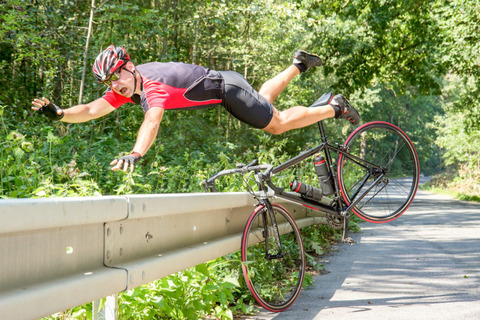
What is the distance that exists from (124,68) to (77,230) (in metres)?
1.66

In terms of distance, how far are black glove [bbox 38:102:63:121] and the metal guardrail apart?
1.28 metres

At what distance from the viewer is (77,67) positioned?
12.0 metres

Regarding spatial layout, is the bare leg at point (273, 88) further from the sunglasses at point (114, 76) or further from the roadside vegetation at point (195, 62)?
the sunglasses at point (114, 76)

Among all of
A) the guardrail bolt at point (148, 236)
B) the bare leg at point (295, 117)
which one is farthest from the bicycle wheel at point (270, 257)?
the guardrail bolt at point (148, 236)

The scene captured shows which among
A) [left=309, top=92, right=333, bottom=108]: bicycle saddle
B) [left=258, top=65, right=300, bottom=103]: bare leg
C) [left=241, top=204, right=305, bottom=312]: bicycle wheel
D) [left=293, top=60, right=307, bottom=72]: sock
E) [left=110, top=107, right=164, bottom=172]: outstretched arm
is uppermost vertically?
[left=293, top=60, right=307, bottom=72]: sock

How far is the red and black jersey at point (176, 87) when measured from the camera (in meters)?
3.99

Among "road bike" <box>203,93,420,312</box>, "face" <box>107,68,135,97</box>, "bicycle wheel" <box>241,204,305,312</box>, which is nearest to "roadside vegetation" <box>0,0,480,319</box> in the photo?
"bicycle wheel" <box>241,204,305,312</box>

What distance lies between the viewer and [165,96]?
13.2 feet

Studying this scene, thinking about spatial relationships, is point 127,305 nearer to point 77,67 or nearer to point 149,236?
point 149,236

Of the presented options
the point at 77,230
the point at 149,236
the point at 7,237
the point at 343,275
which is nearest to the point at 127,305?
the point at 149,236

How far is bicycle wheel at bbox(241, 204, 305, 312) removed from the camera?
4707mm

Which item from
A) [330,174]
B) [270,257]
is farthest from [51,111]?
[330,174]

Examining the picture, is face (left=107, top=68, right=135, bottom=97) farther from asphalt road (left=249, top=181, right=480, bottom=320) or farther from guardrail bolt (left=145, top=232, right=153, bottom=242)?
asphalt road (left=249, top=181, right=480, bottom=320)

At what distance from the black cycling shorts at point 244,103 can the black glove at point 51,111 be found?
1309mm
